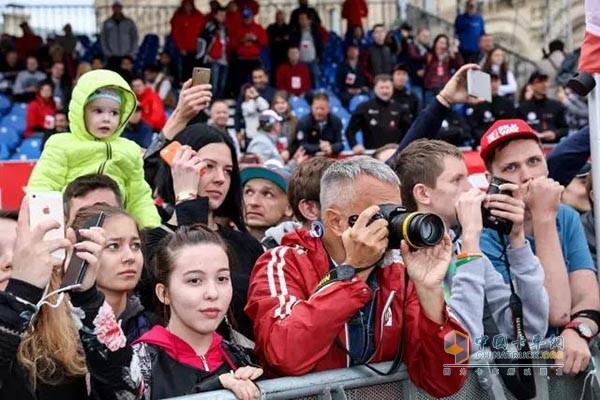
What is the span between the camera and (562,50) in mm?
17375

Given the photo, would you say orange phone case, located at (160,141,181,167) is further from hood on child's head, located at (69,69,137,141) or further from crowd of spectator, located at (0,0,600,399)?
hood on child's head, located at (69,69,137,141)

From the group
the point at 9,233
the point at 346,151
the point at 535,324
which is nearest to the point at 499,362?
the point at 535,324

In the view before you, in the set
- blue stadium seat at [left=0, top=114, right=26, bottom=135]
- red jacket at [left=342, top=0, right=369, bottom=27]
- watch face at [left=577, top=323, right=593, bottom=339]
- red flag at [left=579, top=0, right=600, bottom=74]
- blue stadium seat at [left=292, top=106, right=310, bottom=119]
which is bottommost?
watch face at [left=577, top=323, right=593, bottom=339]

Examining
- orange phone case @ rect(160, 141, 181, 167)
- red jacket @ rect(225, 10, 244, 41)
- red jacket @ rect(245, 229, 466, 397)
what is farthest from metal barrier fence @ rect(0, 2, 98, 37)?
red jacket @ rect(245, 229, 466, 397)

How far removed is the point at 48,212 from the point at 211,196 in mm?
1800

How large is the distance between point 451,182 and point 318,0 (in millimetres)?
16310

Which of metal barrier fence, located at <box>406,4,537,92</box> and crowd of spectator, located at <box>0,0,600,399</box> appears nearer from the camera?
crowd of spectator, located at <box>0,0,600,399</box>

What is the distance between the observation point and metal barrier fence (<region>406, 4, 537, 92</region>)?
20.4m

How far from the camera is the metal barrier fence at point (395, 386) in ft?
9.75

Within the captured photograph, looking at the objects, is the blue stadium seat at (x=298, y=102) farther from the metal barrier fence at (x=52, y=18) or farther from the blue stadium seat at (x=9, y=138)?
the metal barrier fence at (x=52, y=18)

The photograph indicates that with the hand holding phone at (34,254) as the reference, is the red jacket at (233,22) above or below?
above

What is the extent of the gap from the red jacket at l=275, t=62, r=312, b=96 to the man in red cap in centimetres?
1275

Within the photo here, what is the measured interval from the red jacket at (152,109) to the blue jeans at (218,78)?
6.22 feet

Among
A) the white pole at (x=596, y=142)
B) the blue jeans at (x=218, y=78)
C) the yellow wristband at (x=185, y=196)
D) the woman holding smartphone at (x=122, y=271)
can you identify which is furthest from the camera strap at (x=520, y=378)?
the blue jeans at (x=218, y=78)
